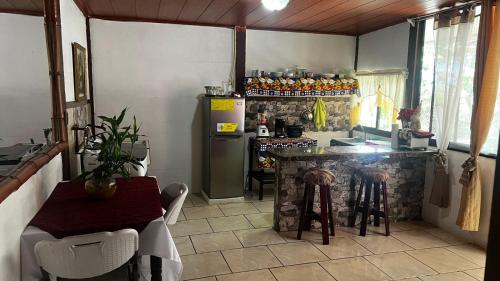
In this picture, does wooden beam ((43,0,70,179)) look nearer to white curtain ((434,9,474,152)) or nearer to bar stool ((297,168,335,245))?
bar stool ((297,168,335,245))

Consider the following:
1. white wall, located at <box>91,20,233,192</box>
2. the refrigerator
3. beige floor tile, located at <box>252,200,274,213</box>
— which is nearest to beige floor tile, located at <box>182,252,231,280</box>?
beige floor tile, located at <box>252,200,274,213</box>

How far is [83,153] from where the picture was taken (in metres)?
3.33

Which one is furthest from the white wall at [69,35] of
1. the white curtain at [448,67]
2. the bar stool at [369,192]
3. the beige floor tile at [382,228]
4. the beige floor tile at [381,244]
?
the white curtain at [448,67]

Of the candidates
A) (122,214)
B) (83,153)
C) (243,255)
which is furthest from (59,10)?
(243,255)

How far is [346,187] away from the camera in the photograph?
4074 millimetres

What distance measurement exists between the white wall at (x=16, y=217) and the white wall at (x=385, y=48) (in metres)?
4.18

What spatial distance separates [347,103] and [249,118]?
5.28 feet

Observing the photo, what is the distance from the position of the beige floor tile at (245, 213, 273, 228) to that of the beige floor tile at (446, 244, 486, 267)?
6.02 ft

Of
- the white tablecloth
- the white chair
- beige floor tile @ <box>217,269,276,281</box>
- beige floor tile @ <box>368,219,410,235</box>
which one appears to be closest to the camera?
the white tablecloth

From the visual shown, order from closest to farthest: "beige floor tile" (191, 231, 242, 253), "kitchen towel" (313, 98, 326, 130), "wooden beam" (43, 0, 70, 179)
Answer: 1. "wooden beam" (43, 0, 70, 179)
2. "beige floor tile" (191, 231, 242, 253)
3. "kitchen towel" (313, 98, 326, 130)

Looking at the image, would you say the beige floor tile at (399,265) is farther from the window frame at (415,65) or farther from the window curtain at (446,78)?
the window frame at (415,65)

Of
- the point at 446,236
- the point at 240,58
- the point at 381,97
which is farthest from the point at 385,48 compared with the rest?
the point at 446,236

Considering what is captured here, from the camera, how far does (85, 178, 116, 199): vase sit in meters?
2.36

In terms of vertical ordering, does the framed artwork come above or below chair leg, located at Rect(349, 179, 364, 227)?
above
